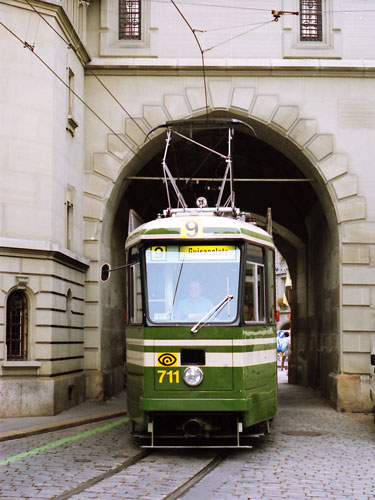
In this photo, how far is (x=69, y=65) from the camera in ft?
57.9

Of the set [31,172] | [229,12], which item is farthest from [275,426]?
[229,12]

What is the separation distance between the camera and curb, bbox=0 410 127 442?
12.6 meters

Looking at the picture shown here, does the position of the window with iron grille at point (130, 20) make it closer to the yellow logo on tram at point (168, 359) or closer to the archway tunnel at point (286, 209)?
the archway tunnel at point (286, 209)

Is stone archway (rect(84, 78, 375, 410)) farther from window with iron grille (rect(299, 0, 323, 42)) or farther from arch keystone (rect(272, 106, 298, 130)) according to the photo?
window with iron grille (rect(299, 0, 323, 42))

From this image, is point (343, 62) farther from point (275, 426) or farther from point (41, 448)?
point (41, 448)

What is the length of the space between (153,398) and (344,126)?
34.3 feet

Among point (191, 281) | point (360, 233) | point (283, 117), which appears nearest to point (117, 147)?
point (283, 117)

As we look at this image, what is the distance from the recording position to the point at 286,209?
2709cm

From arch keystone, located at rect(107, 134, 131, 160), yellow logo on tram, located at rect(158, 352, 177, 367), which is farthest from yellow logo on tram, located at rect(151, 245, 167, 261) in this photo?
arch keystone, located at rect(107, 134, 131, 160)

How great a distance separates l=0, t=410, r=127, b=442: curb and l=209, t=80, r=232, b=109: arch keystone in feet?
24.6

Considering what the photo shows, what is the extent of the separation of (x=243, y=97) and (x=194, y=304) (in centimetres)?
932

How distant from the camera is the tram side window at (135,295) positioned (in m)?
11.3

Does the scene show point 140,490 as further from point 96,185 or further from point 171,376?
point 96,185

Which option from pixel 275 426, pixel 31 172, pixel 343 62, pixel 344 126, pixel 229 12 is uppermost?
pixel 229 12
